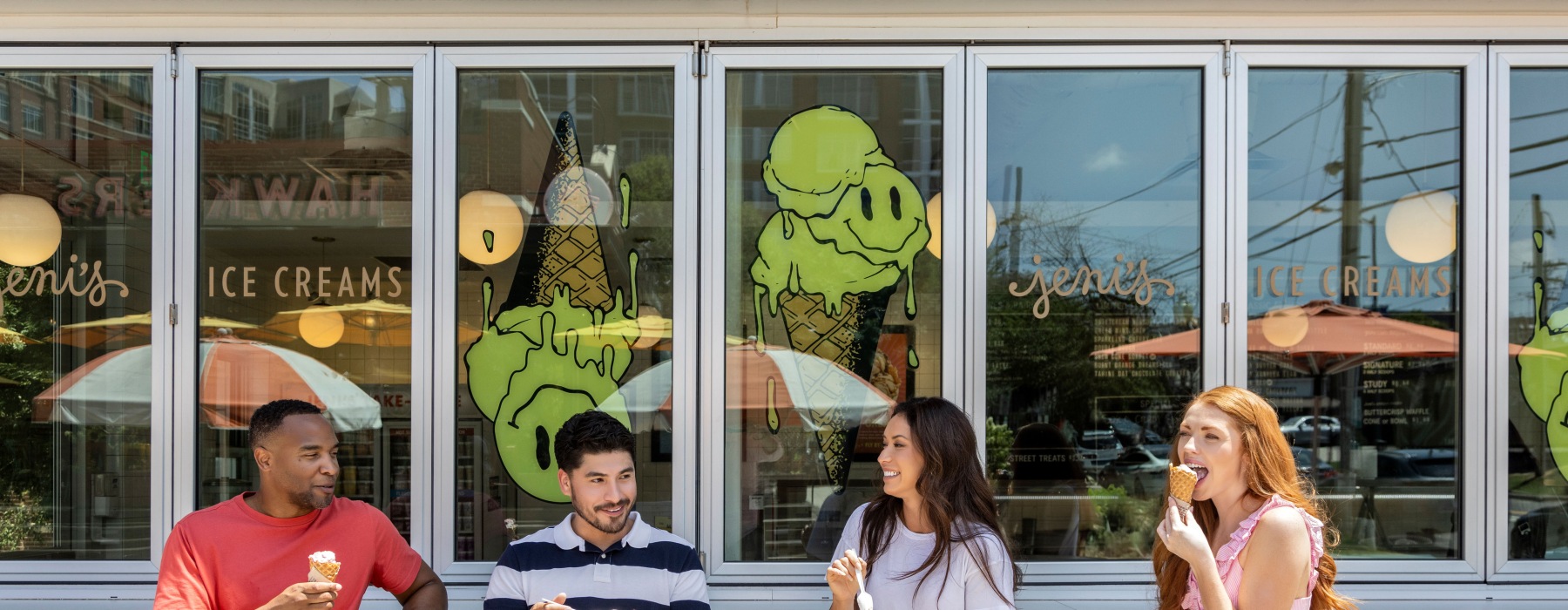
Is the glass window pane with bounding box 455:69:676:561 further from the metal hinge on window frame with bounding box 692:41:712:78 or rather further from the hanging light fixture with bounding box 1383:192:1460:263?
the hanging light fixture with bounding box 1383:192:1460:263

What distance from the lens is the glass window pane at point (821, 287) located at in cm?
444

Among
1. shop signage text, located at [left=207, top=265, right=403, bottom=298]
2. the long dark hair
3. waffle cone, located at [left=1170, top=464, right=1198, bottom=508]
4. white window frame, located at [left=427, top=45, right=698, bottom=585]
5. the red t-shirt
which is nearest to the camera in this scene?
waffle cone, located at [left=1170, top=464, right=1198, bottom=508]

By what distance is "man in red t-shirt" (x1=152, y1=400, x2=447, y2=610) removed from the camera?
3219 mm

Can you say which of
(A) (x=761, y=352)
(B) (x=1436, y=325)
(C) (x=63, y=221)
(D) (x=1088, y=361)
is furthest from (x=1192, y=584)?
(C) (x=63, y=221)

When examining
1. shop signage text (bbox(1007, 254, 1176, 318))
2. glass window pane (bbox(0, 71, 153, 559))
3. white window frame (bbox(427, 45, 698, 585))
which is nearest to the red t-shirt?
white window frame (bbox(427, 45, 698, 585))

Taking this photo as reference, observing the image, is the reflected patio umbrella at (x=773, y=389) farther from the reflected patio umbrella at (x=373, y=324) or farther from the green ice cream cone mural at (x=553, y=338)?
the reflected patio umbrella at (x=373, y=324)

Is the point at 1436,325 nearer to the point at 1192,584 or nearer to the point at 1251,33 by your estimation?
the point at 1251,33

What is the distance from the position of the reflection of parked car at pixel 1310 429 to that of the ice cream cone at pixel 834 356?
1911mm

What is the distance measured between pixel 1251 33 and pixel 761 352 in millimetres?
2545

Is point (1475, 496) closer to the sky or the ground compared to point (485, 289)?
closer to the ground

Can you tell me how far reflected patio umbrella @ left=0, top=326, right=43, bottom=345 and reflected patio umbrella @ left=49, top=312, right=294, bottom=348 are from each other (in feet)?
0.32

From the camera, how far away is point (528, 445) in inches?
175

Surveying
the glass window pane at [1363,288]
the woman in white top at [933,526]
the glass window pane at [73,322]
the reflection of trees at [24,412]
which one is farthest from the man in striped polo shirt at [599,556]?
the glass window pane at [1363,288]

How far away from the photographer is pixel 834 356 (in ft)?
14.8
